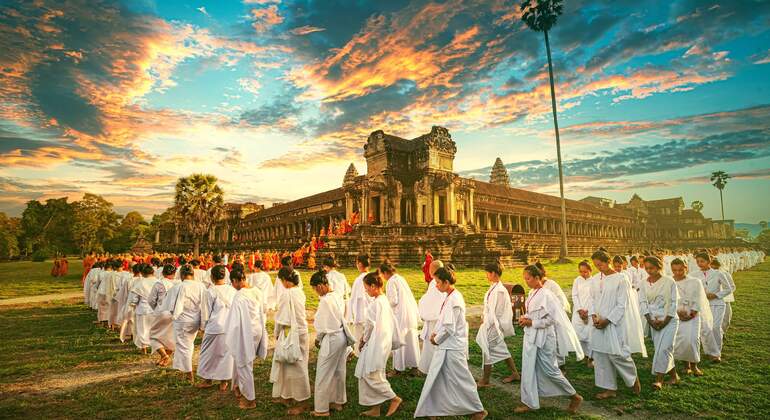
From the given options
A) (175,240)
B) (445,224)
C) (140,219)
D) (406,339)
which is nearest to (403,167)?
(445,224)

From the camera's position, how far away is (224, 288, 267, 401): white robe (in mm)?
5254

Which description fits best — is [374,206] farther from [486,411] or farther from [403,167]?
[486,411]

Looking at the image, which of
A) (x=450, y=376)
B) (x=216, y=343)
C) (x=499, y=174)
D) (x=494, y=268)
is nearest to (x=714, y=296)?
(x=494, y=268)

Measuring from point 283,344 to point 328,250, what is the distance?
23.2m

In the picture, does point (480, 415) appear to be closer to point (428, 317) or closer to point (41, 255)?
point (428, 317)

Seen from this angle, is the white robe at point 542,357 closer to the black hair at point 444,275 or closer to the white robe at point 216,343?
the black hair at point 444,275

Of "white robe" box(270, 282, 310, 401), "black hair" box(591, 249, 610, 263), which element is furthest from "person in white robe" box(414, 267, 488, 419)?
"black hair" box(591, 249, 610, 263)

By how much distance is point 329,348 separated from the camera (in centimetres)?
496

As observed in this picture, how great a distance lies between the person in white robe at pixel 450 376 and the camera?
180 inches

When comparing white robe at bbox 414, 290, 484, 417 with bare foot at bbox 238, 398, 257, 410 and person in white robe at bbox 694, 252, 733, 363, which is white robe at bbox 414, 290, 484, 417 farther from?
person in white robe at bbox 694, 252, 733, 363

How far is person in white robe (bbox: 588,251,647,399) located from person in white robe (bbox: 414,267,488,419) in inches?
81.4

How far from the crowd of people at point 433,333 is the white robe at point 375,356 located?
0.01 meters

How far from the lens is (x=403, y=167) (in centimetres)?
3403

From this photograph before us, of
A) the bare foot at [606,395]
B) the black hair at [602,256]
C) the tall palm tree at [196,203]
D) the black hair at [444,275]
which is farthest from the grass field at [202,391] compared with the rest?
the tall palm tree at [196,203]
